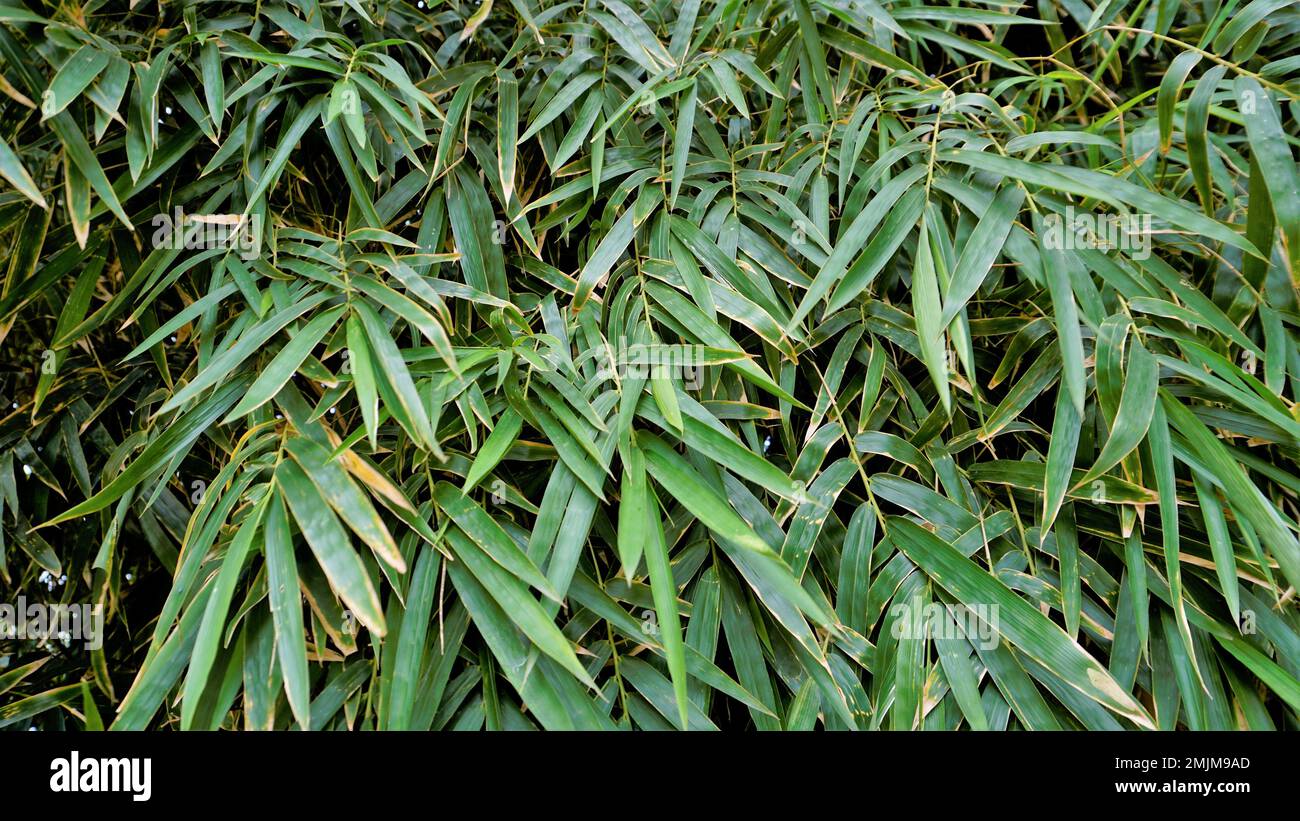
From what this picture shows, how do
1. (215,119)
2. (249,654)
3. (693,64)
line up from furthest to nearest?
(693,64)
(215,119)
(249,654)

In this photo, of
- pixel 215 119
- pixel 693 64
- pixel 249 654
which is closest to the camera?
pixel 249 654

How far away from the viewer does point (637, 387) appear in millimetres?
629

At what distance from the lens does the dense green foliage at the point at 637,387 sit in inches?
23.6

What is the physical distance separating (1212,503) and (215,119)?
3.16ft

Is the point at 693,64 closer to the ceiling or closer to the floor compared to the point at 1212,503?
closer to the ceiling

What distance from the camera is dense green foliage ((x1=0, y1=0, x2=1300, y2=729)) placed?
0.60m

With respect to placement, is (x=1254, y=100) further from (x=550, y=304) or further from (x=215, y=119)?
(x=215, y=119)
